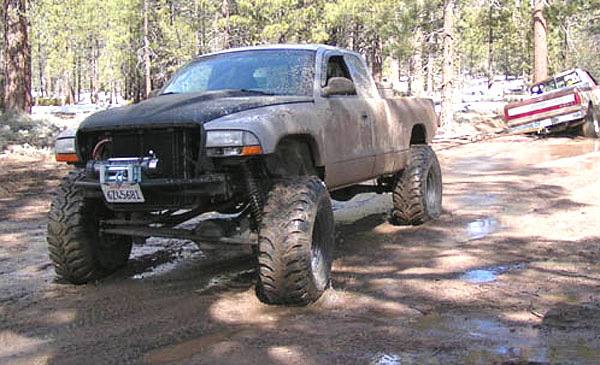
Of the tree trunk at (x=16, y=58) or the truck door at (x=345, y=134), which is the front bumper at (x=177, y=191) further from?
Answer: the tree trunk at (x=16, y=58)

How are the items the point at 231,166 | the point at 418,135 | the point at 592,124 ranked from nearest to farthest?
the point at 231,166
the point at 418,135
the point at 592,124

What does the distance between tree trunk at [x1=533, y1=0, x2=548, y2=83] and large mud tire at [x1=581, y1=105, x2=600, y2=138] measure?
6.02 meters

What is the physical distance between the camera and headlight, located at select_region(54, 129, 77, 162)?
5.06 meters

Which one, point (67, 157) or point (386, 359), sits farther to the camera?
point (67, 157)

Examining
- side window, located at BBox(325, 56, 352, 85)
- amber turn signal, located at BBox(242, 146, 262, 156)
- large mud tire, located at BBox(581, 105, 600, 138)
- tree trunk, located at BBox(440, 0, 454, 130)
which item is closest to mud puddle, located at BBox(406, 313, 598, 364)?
amber turn signal, located at BBox(242, 146, 262, 156)

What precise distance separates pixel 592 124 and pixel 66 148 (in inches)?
655

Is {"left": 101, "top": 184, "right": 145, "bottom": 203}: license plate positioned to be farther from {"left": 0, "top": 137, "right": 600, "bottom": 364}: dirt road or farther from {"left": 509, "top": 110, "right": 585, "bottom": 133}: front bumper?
{"left": 509, "top": 110, "right": 585, "bottom": 133}: front bumper

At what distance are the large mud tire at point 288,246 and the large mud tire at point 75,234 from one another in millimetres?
1575

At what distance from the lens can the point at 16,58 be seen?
1775cm

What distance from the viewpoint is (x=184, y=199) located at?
15.8 feet

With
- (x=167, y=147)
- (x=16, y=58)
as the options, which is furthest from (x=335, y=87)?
(x=16, y=58)

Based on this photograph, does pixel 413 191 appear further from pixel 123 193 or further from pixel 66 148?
pixel 66 148

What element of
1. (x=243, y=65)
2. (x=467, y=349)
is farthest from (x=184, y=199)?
(x=467, y=349)

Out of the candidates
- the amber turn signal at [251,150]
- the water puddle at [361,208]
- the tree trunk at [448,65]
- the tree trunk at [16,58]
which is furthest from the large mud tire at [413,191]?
the tree trunk at [448,65]
